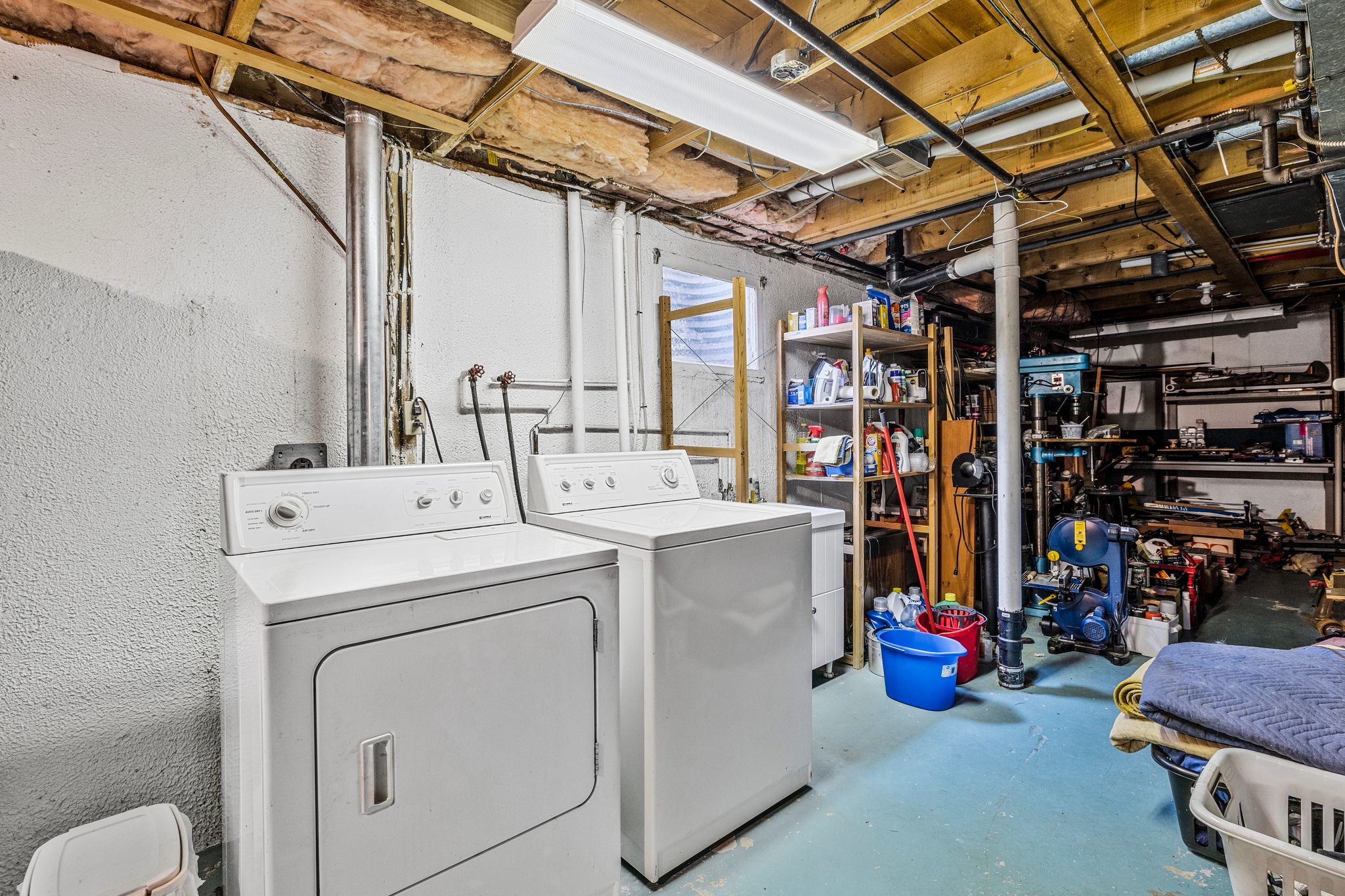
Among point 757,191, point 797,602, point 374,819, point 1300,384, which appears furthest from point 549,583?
point 1300,384

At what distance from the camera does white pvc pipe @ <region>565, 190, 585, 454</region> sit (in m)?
2.59

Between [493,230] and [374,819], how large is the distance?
6.76 feet

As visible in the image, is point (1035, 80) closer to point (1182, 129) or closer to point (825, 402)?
point (1182, 129)

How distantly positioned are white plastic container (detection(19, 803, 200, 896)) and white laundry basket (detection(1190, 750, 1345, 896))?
2061mm

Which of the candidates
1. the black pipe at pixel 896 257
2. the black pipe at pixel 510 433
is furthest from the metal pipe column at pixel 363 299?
the black pipe at pixel 896 257

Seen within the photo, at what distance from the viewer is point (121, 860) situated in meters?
1.37

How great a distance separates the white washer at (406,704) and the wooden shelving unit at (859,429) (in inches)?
75.4

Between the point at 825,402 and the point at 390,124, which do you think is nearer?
the point at 390,124

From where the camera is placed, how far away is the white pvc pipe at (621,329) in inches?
107

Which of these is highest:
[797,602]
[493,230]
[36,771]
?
[493,230]

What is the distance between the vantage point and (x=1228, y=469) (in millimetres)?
5660

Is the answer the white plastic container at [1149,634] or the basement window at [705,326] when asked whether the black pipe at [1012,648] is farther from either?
the basement window at [705,326]

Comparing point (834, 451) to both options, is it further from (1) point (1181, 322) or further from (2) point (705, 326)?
(1) point (1181, 322)

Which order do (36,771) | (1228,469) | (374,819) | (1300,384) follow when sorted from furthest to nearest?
(1228,469) < (1300,384) < (36,771) < (374,819)
